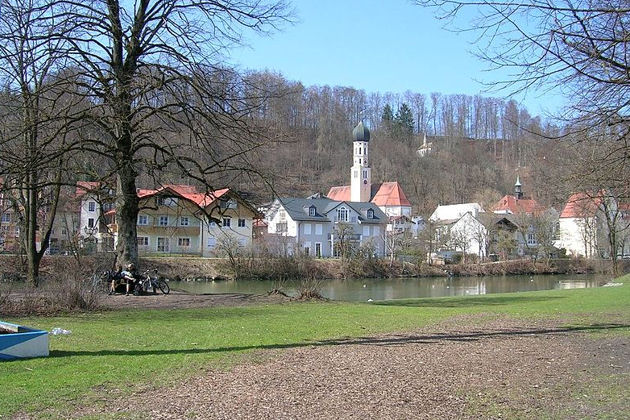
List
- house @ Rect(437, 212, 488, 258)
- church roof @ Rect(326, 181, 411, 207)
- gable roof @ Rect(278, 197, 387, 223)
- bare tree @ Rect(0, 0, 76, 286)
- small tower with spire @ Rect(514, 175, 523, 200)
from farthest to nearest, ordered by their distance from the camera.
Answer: small tower with spire @ Rect(514, 175, 523, 200)
church roof @ Rect(326, 181, 411, 207)
gable roof @ Rect(278, 197, 387, 223)
house @ Rect(437, 212, 488, 258)
bare tree @ Rect(0, 0, 76, 286)

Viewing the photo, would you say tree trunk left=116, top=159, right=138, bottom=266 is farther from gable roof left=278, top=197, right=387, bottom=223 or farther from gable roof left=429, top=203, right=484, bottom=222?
gable roof left=429, top=203, right=484, bottom=222

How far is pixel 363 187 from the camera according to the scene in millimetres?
102500

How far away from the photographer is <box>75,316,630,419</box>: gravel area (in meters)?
5.96

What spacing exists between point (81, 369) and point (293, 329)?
478cm

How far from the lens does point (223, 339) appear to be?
10211 mm

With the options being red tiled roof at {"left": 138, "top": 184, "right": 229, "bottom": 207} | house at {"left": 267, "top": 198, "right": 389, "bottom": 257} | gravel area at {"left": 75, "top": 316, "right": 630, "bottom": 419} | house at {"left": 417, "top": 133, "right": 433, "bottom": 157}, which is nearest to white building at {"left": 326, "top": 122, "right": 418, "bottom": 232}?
house at {"left": 417, "top": 133, "right": 433, "bottom": 157}

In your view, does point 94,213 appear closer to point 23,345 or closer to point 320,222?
point 320,222

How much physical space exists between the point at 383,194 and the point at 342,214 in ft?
97.0

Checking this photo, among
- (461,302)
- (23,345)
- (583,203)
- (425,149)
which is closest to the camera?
(23,345)

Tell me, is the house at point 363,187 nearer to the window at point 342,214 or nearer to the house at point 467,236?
the house at point 467,236

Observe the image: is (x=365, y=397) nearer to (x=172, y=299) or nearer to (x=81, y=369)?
(x=81, y=369)

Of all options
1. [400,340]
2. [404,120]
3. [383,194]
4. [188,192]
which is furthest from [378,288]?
[404,120]

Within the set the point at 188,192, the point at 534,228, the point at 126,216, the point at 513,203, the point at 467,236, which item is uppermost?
the point at 513,203

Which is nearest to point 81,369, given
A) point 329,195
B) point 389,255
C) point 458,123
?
point 389,255
